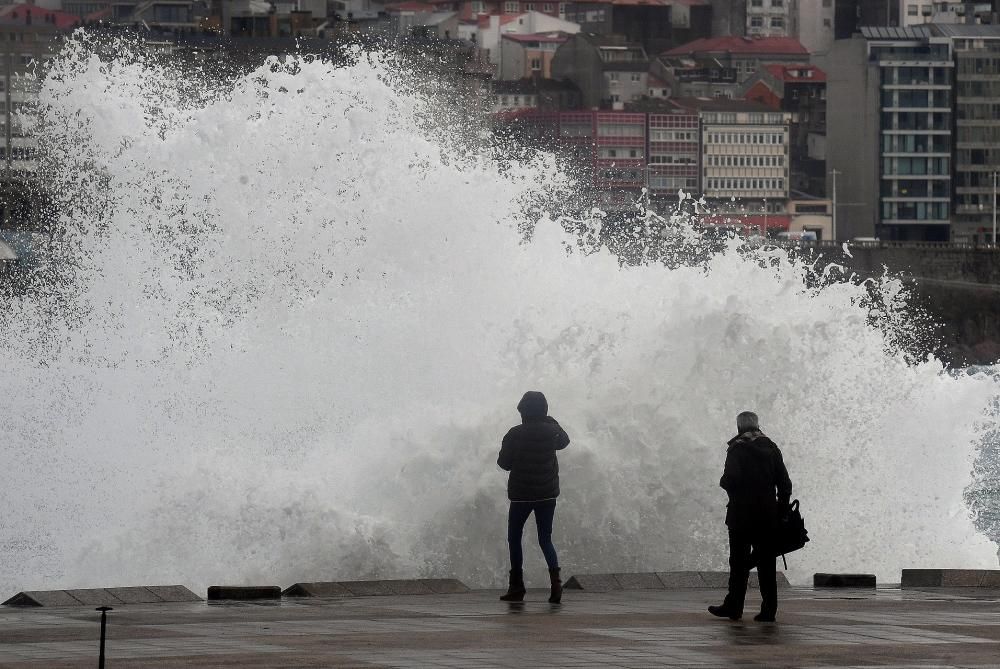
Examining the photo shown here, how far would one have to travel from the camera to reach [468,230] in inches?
993

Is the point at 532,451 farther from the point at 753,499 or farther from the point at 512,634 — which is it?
the point at 512,634

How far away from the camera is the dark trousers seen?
1341 centimetres

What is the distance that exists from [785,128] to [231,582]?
454ft

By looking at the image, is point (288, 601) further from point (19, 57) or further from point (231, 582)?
point (19, 57)

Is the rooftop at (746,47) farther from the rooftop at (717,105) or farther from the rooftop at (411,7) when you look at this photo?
the rooftop at (411,7)

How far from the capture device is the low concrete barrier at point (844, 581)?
16.5 metres

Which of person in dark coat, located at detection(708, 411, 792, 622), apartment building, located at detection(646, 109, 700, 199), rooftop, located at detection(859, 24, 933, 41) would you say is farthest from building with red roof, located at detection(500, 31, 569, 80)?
person in dark coat, located at detection(708, 411, 792, 622)

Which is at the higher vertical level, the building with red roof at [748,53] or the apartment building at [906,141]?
the building with red roof at [748,53]

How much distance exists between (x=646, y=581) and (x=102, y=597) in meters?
4.11

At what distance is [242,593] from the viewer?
14.8 metres

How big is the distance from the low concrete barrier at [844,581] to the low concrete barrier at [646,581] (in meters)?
0.31

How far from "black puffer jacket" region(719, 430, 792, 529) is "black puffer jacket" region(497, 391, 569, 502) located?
160cm

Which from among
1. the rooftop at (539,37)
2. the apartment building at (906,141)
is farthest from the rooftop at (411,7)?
the apartment building at (906,141)

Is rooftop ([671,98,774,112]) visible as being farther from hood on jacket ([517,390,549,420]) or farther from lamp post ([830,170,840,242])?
hood on jacket ([517,390,549,420])
